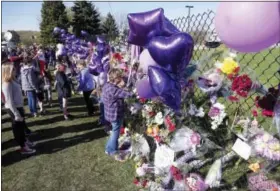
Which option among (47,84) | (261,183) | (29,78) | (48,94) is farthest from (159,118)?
(48,94)

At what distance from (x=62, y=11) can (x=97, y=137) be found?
39.9 metres

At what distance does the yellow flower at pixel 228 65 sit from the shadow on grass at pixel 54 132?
425cm

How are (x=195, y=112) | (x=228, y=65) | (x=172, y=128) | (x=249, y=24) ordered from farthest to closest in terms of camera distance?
(x=172, y=128)
(x=195, y=112)
(x=228, y=65)
(x=249, y=24)

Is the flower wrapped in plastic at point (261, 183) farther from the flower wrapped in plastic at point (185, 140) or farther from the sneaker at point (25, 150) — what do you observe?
the sneaker at point (25, 150)

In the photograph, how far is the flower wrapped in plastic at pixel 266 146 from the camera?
2.51 metres

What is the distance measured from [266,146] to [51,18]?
43385mm

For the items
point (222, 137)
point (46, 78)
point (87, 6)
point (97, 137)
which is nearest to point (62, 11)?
point (87, 6)

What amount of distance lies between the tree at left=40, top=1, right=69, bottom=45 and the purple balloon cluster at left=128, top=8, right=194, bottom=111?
40.7 meters

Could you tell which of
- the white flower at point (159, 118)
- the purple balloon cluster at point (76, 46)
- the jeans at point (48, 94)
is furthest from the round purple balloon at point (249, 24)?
the jeans at point (48, 94)

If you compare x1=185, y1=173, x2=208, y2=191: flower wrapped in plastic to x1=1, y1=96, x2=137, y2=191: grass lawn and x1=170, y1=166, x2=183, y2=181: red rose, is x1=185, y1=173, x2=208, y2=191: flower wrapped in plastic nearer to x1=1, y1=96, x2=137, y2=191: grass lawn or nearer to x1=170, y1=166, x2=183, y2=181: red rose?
x1=170, y1=166, x2=183, y2=181: red rose

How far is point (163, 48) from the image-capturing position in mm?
2436

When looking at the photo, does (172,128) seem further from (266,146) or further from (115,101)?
(115,101)

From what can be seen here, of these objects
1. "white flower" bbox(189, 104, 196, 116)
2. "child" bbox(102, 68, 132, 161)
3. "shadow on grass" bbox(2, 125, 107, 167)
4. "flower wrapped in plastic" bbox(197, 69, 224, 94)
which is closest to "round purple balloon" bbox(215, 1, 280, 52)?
"flower wrapped in plastic" bbox(197, 69, 224, 94)

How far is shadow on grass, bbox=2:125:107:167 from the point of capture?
5.25 m
